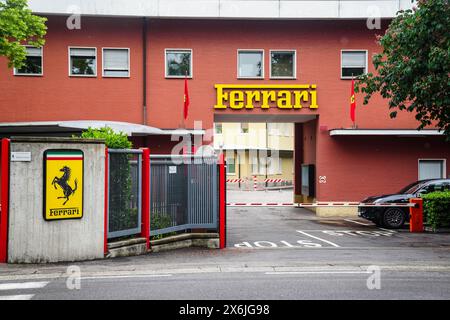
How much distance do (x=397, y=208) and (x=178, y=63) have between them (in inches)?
414

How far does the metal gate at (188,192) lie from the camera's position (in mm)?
11625

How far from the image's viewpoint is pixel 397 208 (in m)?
17.0

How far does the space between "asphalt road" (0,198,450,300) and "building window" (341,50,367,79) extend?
954cm

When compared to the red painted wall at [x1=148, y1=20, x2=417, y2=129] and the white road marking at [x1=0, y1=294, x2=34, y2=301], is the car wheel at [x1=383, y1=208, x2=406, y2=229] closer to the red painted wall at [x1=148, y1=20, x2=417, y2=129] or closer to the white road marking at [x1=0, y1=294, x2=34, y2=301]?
the red painted wall at [x1=148, y1=20, x2=417, y2=129]

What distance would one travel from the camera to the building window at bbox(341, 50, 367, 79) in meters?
21.5

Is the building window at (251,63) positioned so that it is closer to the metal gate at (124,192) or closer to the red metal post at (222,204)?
the red metal post at (222,204)

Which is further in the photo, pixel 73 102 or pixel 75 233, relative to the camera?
pixel 73 102

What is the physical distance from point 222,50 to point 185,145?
14.3ft

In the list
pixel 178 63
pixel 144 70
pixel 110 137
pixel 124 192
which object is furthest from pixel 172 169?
pixel 178 63

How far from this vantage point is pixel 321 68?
21328mm
